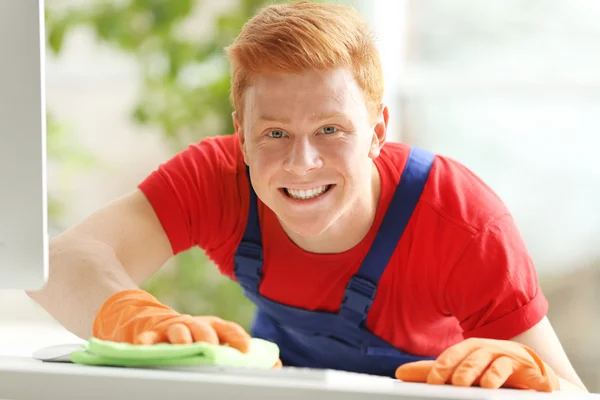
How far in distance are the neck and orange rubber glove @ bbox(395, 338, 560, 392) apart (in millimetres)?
447

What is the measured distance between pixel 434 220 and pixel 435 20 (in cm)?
116

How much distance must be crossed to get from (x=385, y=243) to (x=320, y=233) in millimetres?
110

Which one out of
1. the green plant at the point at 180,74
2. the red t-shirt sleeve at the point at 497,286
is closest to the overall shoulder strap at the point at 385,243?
the red t-shirt sleeve at the point at 497,286

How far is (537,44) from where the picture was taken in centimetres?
221

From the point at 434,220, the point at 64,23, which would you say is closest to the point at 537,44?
the point at 434,220

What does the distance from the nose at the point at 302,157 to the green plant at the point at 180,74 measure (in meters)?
1.19

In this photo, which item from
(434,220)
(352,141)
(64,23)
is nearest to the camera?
(352,141)

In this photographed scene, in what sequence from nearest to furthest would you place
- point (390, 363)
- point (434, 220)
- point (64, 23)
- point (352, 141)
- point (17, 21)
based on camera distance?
point (17, 21) → point (352, 141) → point (434, 220) → point (390, 363) → point (64, 23)

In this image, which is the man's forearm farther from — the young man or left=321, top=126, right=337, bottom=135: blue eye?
left=321, top=126, right=337, bottom=135: blue eye

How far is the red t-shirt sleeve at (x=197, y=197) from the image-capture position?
137 centimetres

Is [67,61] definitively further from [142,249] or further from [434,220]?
[434,220]

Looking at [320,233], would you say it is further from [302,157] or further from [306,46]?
[306,46]

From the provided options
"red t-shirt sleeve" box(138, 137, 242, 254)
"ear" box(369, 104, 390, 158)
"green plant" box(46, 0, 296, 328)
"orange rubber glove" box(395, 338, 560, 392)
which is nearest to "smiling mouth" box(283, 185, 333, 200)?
"ear" box(369, 104, 390, 158)

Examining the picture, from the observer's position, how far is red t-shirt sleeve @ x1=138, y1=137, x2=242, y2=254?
137cm
